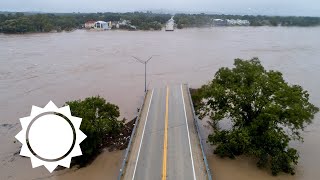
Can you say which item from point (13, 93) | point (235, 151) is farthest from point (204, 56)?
point (235, 151)

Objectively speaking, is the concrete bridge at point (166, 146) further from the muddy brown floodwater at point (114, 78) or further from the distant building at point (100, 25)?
the distant building at point (100, 25)

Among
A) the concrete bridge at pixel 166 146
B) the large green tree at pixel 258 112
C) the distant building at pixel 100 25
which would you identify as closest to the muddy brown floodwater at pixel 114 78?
the large green tree at pixel 258 112

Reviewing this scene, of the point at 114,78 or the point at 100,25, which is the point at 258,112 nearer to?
the point at 114,78

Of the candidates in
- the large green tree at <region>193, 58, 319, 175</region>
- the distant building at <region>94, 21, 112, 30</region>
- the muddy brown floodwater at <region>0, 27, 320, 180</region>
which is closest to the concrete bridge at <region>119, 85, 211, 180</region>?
the large green tree at <region>193, 58, 319, 175</region>

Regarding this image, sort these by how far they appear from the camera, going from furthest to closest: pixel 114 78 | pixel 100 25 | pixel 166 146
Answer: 1. pixel 100 25
2. pixel 114 78
3. pixel 166 146

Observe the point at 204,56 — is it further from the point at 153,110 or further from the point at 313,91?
the point at 153,110

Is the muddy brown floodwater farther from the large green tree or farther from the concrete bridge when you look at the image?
the concrete bridge

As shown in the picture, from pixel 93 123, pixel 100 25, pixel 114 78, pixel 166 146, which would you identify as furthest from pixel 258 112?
pixel 100 25

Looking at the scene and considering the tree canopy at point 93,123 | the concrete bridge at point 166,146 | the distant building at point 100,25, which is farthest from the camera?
the distant building at point 100,25
